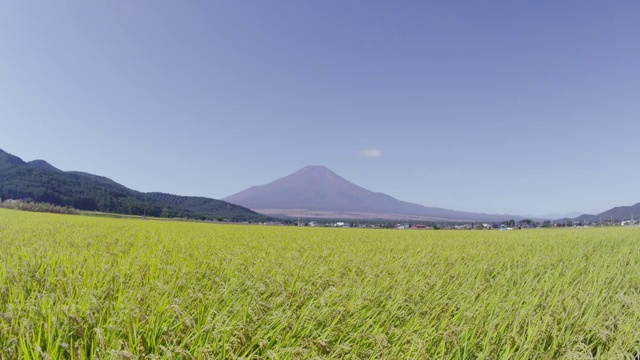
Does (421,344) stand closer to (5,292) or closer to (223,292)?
(223,292)

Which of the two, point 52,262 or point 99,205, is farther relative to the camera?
point 99,205

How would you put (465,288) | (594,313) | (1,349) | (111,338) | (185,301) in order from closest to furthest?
(1,349) → (111,338) → (185,301) → (594,313) → (465,288)

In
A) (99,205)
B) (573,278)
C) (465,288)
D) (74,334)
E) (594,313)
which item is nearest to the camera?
(74,334)

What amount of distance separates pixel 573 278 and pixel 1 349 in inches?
292

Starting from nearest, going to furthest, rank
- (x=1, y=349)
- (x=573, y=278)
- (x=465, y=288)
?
(x=1, y=349), (x=465, y=288), (x=573, y=278)

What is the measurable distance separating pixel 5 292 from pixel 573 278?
787 cm

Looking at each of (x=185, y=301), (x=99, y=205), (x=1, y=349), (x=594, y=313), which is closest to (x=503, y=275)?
(x=594, y=313)

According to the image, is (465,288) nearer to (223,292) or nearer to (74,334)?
(223,292)

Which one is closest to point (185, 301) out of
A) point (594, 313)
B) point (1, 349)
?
point (1, 349)

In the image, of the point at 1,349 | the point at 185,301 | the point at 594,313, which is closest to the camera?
the point at 1,349

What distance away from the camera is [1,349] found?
2172mm

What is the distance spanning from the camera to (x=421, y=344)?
7.23 feet

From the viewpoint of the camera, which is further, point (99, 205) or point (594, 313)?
point (99, 205)

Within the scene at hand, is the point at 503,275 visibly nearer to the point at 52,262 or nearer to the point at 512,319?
the point at 512,319
